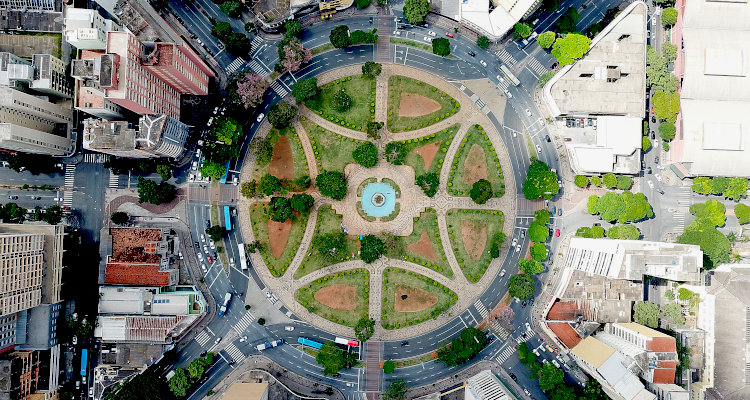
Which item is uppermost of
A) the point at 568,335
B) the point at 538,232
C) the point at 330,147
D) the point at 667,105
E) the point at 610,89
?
the point at 610,89

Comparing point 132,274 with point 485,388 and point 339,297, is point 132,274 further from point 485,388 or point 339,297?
point 485,388

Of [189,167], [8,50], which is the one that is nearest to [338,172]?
[189,167]

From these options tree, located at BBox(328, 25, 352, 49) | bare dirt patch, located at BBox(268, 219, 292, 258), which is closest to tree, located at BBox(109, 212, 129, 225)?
bare dirt patch, located at BBox(268, 219, 292, 258)

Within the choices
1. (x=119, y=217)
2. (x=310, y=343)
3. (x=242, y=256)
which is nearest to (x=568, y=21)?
(x=242, y=256)

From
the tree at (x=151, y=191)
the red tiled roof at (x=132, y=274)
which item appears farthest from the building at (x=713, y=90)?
the red tiled roof at (x=132, y=274)

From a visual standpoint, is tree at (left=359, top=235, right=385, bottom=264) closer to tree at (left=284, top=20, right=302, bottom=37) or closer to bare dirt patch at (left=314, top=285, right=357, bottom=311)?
bare dirt patch at (left=314, top=285, right=357, bottom=311)

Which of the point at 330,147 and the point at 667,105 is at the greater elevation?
the point at 667,105
